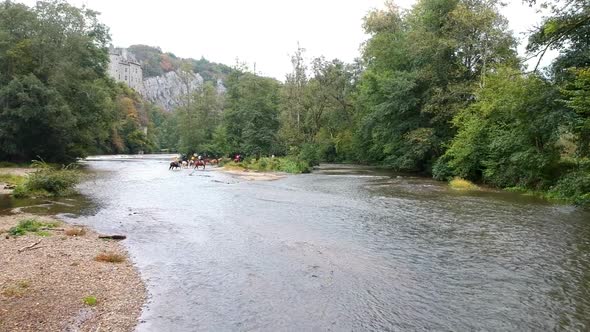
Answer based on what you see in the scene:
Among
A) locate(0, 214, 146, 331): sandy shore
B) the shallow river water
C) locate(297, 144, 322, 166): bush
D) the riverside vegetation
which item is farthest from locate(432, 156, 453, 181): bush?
locate(0, 214, 146, 331): sandy shore

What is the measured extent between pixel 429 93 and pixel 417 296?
36.0 m

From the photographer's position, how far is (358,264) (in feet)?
38.4

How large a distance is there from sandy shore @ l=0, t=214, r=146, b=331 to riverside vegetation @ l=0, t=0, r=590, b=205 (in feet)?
55.4

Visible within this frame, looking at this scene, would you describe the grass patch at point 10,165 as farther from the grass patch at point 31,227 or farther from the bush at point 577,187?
the bush at point 577,187

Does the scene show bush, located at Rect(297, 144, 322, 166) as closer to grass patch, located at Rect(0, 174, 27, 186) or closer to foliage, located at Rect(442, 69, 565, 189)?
foliage, located at Rect(442, 69, 565, 189)

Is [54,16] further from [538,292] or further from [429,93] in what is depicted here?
[538,292]

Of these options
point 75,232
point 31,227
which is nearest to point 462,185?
point 75,232

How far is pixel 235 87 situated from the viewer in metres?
76.1

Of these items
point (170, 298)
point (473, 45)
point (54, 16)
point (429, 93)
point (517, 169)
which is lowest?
point (170, 298)

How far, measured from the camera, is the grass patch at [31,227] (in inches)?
538

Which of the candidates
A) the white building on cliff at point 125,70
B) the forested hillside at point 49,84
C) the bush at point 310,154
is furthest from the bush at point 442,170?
the white building on cliff at point 125,70

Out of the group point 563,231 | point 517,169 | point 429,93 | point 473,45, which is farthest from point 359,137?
point 563,231

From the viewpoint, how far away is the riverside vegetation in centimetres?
2334

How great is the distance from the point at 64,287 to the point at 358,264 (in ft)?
23.9
